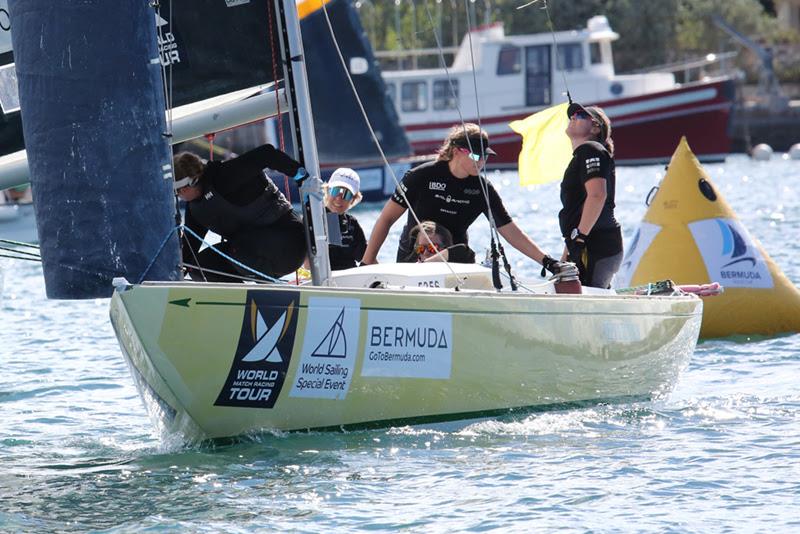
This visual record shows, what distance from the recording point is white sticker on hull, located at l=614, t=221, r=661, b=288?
10.8m

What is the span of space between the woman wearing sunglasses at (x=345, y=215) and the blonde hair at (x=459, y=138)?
513mm

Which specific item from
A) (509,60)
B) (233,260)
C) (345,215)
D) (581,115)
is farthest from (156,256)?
(509,60)

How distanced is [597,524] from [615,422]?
1.76m

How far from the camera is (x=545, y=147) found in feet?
29.7

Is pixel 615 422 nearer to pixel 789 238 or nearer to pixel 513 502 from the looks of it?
pixel 513 502

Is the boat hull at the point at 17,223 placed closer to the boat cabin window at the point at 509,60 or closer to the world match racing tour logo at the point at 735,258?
the world match racing tour logo at the point at 735,258

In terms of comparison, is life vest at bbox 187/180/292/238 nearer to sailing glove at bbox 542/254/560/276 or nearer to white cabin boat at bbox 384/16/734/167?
sailing glove at bbox 542/254/560/276

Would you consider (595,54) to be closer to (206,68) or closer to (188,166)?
(206,68)

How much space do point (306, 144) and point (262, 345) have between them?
1.07 m

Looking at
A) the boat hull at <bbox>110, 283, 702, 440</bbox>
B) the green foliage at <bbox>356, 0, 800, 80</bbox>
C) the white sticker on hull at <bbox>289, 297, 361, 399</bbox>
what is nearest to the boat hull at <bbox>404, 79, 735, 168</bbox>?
the green foliage at <bbox>356, 0, 800, 80</bbox>

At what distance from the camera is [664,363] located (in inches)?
302

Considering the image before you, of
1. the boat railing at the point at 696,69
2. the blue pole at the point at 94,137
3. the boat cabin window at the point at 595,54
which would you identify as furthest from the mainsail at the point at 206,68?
the boat railing at the point at 696,69

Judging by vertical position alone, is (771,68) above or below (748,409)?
above

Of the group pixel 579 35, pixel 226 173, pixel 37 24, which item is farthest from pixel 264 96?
pixel 579 35
